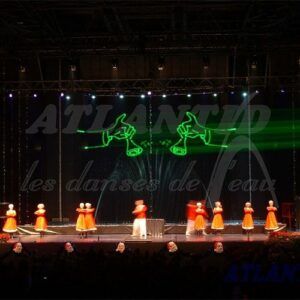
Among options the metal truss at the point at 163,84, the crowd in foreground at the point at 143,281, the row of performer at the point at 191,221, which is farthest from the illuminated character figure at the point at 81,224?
the crowd in foreground at the point at 143,281

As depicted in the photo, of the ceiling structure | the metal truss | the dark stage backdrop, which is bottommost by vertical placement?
the dark stage backdrop

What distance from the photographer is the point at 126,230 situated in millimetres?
13820

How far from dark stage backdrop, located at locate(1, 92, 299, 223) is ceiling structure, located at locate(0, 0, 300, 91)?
63 centimetres

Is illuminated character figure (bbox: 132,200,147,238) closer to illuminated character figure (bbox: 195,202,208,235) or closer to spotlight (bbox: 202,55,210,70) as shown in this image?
illuminated character figure (bbox: 195,202,208,235)

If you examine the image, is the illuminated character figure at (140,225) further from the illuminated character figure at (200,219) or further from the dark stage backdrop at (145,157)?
the dark stage backdrop at (145,157)

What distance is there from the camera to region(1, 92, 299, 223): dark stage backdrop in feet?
49.1

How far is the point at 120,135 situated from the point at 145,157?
0.88 meters

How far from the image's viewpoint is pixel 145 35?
12.9 metres

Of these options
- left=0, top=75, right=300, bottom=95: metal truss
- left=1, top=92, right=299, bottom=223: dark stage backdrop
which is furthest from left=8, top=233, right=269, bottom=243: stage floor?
left=0, top=75, right=300, bottom=95: metal truss

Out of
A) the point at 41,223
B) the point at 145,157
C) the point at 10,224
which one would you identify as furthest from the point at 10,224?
the point at 145,157

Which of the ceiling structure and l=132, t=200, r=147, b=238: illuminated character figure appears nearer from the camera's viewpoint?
the ceiling structure

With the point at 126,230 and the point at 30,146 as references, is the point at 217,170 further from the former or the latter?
the point at 30,146

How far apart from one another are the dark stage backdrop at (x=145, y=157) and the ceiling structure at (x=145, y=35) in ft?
2.08

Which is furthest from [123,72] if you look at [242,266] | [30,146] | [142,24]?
[242,266]
